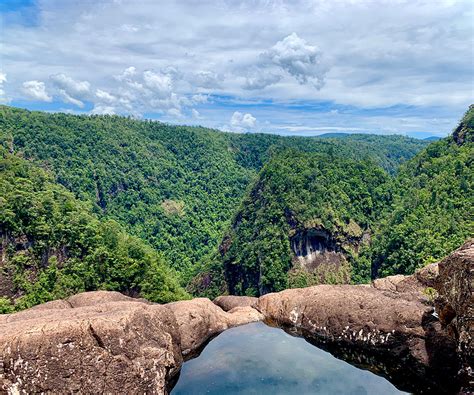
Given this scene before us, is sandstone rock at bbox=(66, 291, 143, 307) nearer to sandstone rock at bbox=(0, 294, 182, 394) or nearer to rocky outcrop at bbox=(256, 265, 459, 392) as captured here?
sandstone rock at bbox=(0, 294, 182, 394)

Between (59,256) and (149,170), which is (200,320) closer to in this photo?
(59,256)

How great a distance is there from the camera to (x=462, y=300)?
12953 mm

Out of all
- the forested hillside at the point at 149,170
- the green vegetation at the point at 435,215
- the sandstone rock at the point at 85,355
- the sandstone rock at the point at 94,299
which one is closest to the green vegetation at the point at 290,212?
the green vegetation at the point at 435,215

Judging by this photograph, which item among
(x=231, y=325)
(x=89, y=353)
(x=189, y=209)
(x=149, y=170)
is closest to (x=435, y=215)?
(x=231, y=325)

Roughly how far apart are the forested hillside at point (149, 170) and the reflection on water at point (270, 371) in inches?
2993

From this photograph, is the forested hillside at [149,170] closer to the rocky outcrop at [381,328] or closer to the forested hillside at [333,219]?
the forested hillside at [333,219]

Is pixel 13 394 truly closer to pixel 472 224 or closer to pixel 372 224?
pixel 472 224

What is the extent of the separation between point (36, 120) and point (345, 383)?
426 ft

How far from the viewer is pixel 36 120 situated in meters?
123

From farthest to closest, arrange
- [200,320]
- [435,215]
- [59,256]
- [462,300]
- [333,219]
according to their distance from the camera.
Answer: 1. [333,219]
2. [435,215]
3. [59,256]
4. [200,320]
5. [462,300]

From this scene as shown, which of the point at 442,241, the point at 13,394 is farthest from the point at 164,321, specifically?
the point at 442,241

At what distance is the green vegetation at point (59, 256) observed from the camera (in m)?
38.6

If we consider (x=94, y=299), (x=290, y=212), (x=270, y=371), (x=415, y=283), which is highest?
(x=415, y=283)

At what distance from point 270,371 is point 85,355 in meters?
7.41
